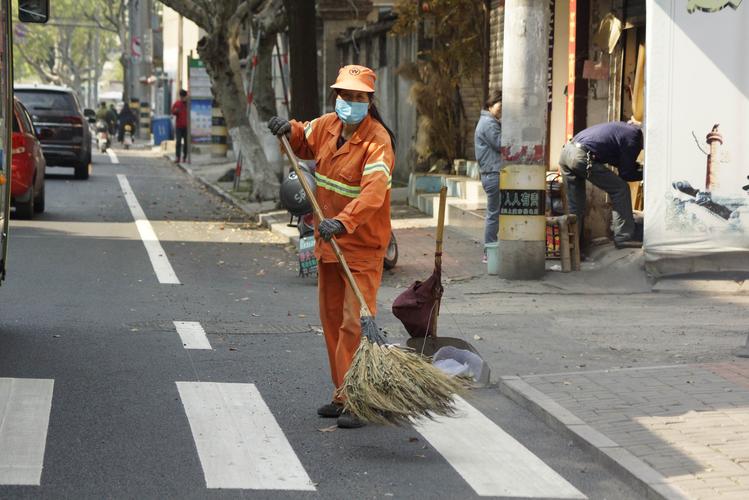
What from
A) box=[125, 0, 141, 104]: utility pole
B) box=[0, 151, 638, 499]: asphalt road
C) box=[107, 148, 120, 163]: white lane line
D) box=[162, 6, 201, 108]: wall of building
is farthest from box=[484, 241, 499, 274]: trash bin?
box=[125, 0, 141, 104]: utility pole

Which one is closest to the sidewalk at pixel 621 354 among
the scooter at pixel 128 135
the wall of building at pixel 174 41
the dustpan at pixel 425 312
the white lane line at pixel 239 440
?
the dustpan at pixel 425 312

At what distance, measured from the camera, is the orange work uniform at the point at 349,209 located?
22.8 ft

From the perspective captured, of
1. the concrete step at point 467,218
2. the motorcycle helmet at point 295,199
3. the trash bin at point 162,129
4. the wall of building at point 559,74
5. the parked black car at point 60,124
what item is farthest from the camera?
the trash bin at point 162,129

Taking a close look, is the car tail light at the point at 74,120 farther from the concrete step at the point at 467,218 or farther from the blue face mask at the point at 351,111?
the blue face mask at the point at 351,111

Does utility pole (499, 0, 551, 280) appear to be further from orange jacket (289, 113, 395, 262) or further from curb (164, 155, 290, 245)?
orange jacket (289, 113, 395, 262)

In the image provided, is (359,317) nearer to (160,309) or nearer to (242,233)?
(160,309)

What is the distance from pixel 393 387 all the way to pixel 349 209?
38.6 inches

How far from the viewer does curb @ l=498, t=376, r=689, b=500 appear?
581 cm

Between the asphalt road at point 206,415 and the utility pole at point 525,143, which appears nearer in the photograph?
the asphalt road at point 206,415

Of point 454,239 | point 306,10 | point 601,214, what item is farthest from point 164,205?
point 601,214

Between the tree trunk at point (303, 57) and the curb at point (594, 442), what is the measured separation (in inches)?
501

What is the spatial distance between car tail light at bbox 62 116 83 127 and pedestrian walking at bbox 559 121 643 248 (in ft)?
53.5

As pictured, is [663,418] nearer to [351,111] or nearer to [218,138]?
[351,111]

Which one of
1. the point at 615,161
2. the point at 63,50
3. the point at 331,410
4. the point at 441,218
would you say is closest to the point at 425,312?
the point at 441,218
